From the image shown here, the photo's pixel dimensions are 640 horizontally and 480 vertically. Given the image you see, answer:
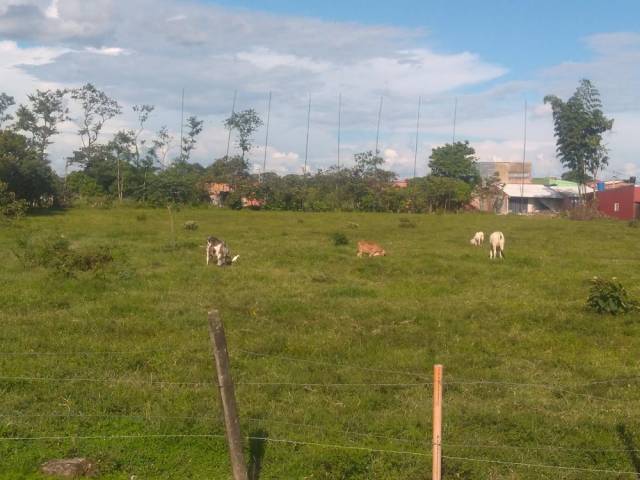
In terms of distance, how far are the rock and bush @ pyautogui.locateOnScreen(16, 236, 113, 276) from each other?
9.20 meters

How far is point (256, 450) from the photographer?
6.25 metres

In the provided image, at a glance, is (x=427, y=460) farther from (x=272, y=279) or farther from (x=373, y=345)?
(x=272, y=279)

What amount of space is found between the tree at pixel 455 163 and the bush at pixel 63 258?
157 feet

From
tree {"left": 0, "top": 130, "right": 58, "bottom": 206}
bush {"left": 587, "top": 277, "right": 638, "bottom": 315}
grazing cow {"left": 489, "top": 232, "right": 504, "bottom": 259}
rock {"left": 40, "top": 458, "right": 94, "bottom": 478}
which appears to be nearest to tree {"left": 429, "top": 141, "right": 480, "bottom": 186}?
tree {"left": 0, "top": 130, "right": 58, "bottom": 206}

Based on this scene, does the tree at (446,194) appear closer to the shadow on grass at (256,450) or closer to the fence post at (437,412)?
the shadow on grass at (256,450)

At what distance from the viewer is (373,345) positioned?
10.1 meters

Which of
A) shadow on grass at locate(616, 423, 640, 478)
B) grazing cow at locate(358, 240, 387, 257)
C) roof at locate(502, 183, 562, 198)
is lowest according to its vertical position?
shadow on grass at locate(616, 423, 640, 478)

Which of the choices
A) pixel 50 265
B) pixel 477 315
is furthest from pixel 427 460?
pixel 50 265

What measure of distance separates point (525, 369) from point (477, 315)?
118 inches

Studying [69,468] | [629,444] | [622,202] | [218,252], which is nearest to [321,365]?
[629,444]

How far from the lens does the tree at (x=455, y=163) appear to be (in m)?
61.3

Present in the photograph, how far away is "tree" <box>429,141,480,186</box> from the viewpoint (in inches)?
2415

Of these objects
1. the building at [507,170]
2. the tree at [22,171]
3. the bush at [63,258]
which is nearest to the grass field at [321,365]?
the bush at [63,258]

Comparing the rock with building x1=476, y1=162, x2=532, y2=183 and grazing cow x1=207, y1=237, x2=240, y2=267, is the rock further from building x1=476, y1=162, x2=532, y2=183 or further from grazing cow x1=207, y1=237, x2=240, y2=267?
building x1=476, y1=162, x2=532, y2=183
